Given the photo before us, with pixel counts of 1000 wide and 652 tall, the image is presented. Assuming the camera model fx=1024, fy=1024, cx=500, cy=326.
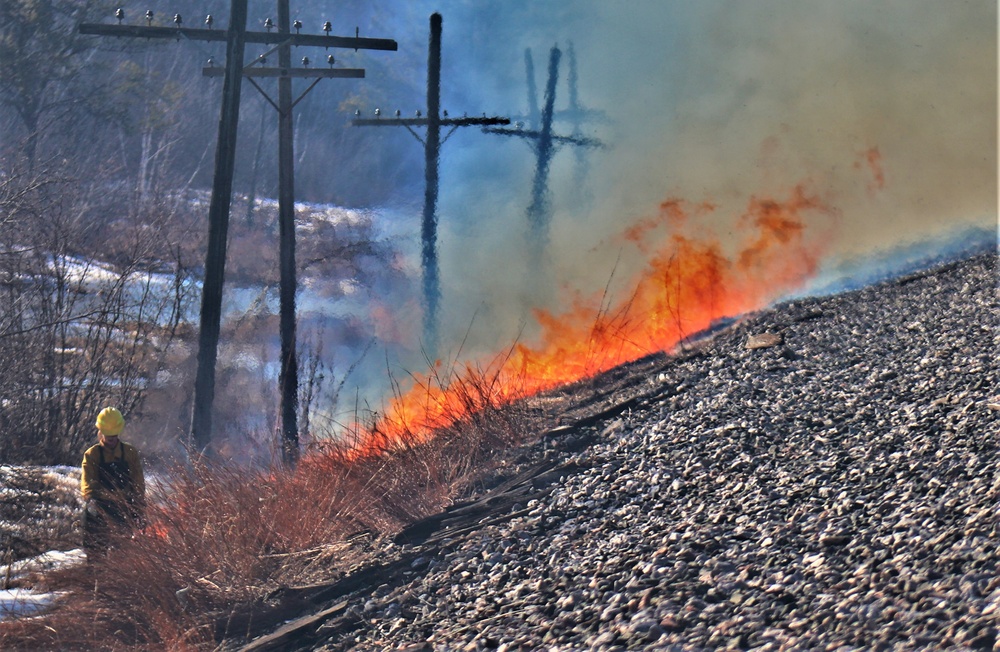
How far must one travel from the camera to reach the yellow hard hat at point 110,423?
27.7 feet

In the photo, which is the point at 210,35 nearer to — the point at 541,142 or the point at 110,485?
the point at 110,485

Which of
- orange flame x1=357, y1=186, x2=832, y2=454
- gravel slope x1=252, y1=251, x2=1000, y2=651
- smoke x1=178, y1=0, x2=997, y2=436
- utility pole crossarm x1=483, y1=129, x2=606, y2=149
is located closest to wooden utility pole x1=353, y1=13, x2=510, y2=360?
smoke x1=178, y1=0, x2=997, y2=436

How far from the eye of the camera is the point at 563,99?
21.1m

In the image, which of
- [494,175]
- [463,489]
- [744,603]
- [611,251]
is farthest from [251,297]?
[744,603]

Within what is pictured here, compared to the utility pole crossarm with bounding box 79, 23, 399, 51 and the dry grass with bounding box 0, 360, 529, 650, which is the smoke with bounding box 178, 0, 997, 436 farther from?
the dry grass with bounding box 0, 360, 529, 650

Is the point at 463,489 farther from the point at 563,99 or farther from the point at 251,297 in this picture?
the point at 251,297

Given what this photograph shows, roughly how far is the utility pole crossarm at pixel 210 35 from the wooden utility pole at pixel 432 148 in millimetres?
3110

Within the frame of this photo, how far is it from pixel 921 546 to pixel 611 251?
12.6 m

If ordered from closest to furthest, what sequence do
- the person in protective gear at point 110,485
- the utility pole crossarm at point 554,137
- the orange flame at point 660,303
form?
1. the person in protective gear at point 110,485
2. the orange flame at point 660,303
3. the utility pole crossarm at point 554,137

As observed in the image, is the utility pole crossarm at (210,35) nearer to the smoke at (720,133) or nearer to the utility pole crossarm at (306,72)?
the utility pole crossarm at (306,72)

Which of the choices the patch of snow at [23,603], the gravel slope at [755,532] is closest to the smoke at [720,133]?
the gravel slope at [755,532]

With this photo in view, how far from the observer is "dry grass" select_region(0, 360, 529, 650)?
20.8ft

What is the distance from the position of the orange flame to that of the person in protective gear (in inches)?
81.0

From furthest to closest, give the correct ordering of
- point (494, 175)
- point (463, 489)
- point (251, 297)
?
point (251, 297) < point (494, 175) < point (463, 489)
